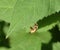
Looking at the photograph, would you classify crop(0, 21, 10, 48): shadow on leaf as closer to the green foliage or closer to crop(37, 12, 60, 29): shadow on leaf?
the green foliage

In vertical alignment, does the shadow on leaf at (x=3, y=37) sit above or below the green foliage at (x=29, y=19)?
below

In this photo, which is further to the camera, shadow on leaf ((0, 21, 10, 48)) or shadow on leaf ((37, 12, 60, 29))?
shadow on leaf ((0, 21, 10, 48))

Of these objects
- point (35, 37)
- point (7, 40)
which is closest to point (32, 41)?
point (35, 37)

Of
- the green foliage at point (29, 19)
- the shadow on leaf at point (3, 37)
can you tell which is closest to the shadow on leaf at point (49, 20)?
the green foliage at point (29, 19)

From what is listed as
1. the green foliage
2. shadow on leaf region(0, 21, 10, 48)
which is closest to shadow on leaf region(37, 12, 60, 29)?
the green foliage

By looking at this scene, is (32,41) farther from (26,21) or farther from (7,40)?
(26,21)

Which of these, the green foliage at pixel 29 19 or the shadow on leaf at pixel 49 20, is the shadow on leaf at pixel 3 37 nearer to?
the green foliage at pixel 29 19

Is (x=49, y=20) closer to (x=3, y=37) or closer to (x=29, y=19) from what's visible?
(x=3, y=37)

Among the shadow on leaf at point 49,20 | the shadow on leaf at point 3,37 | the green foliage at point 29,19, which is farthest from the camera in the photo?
the shadow on leaf at point 3,37
